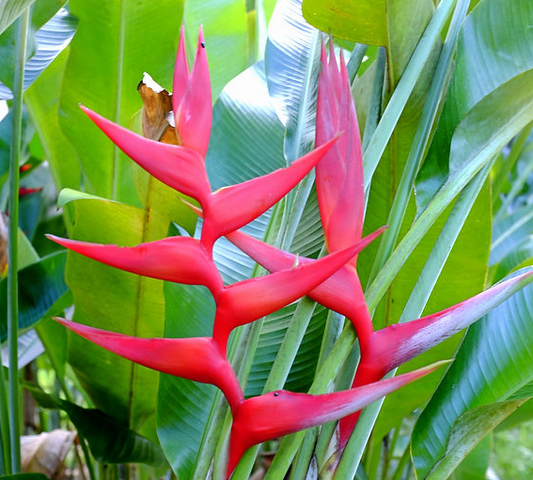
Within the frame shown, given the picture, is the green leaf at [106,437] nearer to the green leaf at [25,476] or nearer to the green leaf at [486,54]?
the green leaf at [25,476]

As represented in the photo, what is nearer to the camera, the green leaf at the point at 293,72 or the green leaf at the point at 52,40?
the green leaf at the point at 293,72

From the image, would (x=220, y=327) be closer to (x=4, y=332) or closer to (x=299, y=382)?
(x=299, y=382)

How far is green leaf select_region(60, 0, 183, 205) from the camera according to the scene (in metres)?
0.71

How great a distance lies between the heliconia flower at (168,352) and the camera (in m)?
0.33

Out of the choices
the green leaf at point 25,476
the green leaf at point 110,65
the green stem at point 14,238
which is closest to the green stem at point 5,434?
the green stem at point 14,238

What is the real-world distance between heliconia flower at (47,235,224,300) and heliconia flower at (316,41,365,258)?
8 cm

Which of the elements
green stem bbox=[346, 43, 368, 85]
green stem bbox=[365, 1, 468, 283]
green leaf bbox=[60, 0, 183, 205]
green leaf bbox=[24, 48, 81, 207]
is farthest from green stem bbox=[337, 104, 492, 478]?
green leaf bbox=[24, 48, 81, 207]

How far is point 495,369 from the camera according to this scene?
0.55 metres

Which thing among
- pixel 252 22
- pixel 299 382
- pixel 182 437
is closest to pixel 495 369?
pixel 299 382

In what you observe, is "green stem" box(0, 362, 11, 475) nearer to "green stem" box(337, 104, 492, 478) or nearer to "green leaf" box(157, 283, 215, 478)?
"green leaf" box(157, 283, 215, 478)

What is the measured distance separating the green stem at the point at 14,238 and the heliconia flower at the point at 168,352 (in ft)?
1.15

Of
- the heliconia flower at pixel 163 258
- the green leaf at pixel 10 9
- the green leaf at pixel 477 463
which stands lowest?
the green leaf at pixel 477 463

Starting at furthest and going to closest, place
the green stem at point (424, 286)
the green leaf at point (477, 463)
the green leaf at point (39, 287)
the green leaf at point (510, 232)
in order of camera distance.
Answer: the green leaf at point (510, 232) → the green leaf at point (39, 287) → the green leaf at point (477, 463) → the green stem at point (424, 286)

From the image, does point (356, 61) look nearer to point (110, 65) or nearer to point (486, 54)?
point (486, 54)
